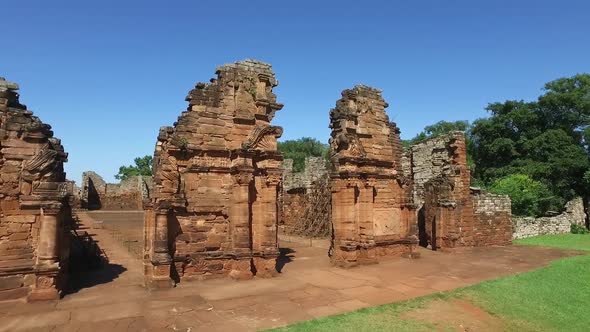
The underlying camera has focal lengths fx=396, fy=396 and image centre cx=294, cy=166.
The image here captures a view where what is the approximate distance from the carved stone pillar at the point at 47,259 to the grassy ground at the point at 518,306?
17.0 ft

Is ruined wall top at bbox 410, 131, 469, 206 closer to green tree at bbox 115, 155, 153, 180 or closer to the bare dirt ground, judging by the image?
the bare dirt ground

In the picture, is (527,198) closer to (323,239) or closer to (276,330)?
(323,239)

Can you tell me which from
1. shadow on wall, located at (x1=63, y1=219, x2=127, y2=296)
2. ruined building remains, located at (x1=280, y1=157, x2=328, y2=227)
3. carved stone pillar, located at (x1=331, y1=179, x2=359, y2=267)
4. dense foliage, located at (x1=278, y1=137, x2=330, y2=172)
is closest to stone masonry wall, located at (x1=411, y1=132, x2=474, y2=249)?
carved stone pillar, located at (x1=331, y1=179, x2=359, y2=267)

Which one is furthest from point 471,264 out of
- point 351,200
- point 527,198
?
point 527,198

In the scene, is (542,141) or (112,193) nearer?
(542,141)

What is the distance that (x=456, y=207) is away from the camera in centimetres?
1639

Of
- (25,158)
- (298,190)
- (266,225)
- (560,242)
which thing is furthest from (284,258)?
(560,242)

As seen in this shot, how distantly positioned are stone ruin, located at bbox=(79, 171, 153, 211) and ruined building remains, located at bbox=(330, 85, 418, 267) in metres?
24.5

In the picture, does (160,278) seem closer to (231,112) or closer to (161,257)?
(161,257)

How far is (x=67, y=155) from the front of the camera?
9203mm

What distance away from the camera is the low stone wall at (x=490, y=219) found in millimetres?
17328

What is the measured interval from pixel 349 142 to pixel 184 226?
19.3ft

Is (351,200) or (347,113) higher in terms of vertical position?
(347,113)

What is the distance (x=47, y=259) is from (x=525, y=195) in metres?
25.4
